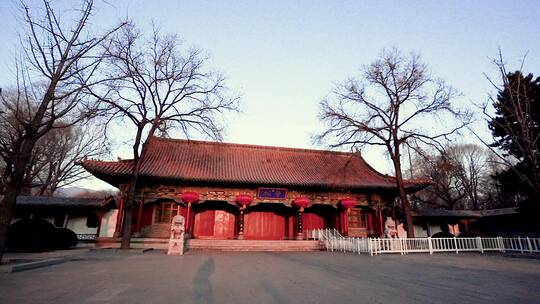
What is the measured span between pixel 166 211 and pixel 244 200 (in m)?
4.66

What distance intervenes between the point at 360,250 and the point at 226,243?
6664 mm

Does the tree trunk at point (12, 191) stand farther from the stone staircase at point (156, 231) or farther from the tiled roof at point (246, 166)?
the stone staircase at point (156, 231)

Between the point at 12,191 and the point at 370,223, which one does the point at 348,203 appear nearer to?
the point at 370,223

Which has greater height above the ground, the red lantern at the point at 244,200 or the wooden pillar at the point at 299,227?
A: the red lantern at the point at 244,200

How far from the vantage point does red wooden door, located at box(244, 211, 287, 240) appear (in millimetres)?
17953

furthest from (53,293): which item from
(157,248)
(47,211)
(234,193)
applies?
(47,211)

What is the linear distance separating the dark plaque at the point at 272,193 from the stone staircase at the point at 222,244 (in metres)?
2.69

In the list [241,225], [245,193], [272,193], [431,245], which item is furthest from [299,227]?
[431,245]

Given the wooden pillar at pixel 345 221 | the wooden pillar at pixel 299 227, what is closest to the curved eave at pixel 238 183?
the wooden pillar at pixel 345 221

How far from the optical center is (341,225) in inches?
701

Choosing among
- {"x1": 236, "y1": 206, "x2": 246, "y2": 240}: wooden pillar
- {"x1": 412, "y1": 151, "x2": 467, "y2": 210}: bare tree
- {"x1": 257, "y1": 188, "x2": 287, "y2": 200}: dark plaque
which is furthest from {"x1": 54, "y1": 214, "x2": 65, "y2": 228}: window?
{"x1": 412, "y1": 151, "x2": 467, "y2": 210}: bare tree

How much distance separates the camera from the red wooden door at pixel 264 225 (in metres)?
18.0

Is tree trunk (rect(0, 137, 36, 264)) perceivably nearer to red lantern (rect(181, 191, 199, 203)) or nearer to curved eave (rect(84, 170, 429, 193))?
curved eave (rect(84, 170, 429, 193))

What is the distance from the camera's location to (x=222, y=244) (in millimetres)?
14570
